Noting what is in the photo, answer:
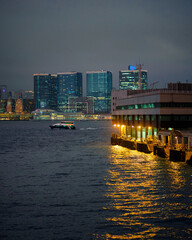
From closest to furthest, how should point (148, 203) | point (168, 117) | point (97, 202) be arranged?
point (148, 203) < point (97, 202) < point (168, 117)

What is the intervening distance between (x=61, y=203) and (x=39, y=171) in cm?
2170

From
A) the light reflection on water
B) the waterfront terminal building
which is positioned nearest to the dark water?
the light reflection on water

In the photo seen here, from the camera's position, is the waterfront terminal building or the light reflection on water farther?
the waterfront terminal building

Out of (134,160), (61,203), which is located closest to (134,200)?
(61,203)

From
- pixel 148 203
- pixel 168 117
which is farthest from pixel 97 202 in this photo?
pixel 168 117

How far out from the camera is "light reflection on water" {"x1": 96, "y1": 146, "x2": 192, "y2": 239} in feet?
94.6

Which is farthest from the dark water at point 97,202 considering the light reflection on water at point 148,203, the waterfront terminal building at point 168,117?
the waterfront terminal building at point 168,117

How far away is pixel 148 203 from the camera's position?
119 ft

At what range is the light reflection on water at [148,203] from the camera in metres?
28.8

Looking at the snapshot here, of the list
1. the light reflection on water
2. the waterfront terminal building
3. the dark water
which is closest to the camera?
the light reflection on water

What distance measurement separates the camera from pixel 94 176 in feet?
173

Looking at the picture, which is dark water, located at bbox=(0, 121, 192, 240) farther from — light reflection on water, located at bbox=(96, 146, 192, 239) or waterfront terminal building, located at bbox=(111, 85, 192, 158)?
waterfront terminal building, located at bbox=(111, 85, 192, 158)

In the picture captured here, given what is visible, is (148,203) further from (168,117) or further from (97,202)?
(168,117)

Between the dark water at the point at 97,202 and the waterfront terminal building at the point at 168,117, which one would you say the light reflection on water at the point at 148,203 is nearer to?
the dark water at the point at 97,202
